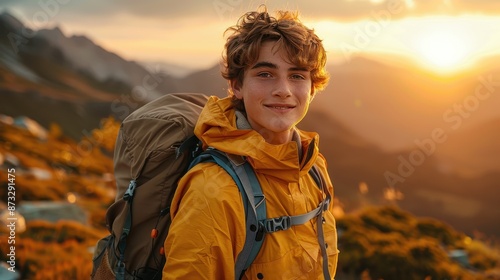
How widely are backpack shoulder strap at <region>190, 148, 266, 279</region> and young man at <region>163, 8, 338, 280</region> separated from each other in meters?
0.03

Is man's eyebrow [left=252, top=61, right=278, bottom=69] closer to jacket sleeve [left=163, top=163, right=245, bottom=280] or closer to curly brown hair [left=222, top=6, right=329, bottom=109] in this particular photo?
curly brown hair [left=222, top=6, right=329, bottom=109]

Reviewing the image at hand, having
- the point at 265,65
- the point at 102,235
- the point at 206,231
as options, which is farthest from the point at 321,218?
the point at 102,235

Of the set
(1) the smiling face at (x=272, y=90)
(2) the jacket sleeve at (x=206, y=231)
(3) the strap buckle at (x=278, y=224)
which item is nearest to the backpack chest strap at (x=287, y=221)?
(3) the strap buckle at (x=278, y=224)

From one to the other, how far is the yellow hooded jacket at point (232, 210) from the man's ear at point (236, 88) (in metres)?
0.11

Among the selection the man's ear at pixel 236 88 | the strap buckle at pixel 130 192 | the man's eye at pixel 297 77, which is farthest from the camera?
the man's ear at pixel 236 88

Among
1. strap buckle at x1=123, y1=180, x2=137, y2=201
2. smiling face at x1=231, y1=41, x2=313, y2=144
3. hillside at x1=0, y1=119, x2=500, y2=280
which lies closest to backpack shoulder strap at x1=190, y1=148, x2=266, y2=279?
smiling face at x1=231, y1=41, x2=313, y2=144

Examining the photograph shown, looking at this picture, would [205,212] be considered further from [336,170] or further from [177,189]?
[336,170]

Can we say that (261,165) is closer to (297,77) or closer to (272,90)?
(272,90)

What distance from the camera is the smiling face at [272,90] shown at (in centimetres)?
288

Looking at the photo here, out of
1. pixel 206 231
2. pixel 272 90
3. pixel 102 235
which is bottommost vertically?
pixel 102 235

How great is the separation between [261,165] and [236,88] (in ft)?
1.87

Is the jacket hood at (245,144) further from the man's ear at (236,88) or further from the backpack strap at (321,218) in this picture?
the backpack strap at (321,218)

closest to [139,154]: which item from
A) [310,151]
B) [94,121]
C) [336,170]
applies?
[310,151]

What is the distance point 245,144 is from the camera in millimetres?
2729
